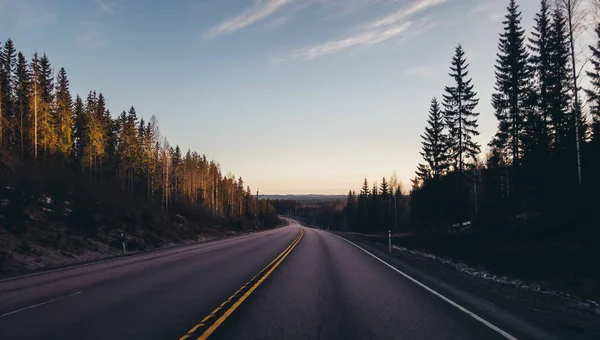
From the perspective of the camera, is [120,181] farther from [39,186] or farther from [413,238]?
[413,238]

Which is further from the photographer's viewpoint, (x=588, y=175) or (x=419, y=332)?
(x=588, y=175)

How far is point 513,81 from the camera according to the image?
38688mm

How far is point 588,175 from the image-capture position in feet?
73.8

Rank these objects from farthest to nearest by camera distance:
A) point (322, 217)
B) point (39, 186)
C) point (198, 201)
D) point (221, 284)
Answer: point (322, 217) → point (198, 201) → point (39, 186) → point (221, 284)

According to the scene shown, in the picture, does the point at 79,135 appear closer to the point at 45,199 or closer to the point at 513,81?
the point at 45,199

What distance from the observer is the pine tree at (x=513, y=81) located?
38.4 m

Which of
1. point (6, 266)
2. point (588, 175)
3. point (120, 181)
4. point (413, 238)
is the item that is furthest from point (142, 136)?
point (588, 175)

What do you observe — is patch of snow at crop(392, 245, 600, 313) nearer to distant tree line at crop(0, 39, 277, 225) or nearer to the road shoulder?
the road shoulder

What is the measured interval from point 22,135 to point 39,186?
119 feet

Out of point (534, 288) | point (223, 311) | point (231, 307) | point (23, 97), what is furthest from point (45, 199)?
point (23, 97)

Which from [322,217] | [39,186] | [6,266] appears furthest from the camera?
[322,217]

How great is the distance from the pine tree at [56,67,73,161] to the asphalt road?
62954 millimetres

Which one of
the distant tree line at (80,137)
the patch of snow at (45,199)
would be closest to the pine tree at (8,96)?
the distant tree line at (80,137)

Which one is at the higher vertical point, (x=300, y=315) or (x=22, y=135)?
(x=22, y=135)
